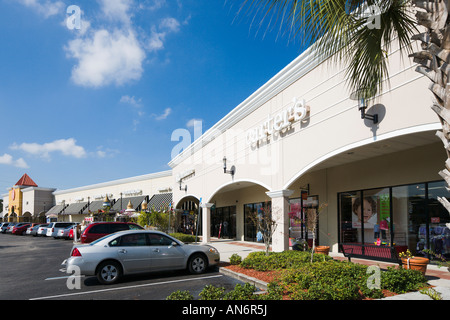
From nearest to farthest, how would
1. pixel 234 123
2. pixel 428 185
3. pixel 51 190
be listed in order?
pixel 428 185, pixel 234 123, pixel 51 190

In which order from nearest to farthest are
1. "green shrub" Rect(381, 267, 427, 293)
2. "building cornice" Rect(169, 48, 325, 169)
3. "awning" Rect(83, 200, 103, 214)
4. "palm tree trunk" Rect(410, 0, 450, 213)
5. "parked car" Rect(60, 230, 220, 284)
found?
"palm tree trunk" Rect(410, 0, 450, 213) → "green shrub" Rect(381, 267, 427, 293) → "parked car" Rect(60, 230, 220, 284) → "building cornice" Rect(169, 48, 325, 169) → "awning" Rect(83, 200, 103, 214)

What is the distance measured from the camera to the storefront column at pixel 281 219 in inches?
567

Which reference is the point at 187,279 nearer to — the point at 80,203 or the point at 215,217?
the point at 215,217

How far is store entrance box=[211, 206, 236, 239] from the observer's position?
2656 centimetres

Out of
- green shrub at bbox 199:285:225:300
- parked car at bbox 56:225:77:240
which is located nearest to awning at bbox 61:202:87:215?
parked car at bbox 56:225:77:240

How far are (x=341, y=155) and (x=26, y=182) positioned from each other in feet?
251

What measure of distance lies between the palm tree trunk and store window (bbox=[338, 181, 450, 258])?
8640 mm

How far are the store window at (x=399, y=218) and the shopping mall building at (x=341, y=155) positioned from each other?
3 cm

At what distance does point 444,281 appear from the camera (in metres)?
8.95

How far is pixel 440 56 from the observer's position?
13.4 ft

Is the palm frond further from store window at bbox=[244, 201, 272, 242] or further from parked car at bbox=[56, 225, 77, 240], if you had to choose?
parked car at bbox=[56, 225, 77, 240]

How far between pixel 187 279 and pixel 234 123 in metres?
12.5

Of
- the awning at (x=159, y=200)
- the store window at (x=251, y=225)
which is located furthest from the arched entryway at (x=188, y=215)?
the store window at (x=251, y=225)
